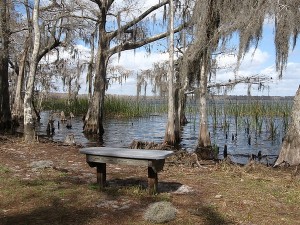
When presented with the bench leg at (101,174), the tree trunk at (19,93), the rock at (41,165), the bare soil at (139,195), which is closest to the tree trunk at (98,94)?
the tree trunk at (19,93)

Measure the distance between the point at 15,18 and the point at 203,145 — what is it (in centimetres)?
1069

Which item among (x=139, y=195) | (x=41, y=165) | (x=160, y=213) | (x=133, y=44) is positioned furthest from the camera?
(x=133, y=44)

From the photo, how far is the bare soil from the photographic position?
459 cm

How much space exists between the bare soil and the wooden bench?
0.70 feet

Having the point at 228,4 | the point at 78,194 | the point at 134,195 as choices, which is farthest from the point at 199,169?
the point at 228,4

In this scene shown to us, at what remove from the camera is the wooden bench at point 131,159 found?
204 inches

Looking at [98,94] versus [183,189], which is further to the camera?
[98,94]

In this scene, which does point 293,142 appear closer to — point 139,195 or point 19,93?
point 139,195

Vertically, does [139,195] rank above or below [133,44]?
below

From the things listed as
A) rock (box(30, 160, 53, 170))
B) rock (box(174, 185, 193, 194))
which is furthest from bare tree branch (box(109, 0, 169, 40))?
rock (box(174, 185, 193, 194))

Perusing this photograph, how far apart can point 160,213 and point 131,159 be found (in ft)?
3.53

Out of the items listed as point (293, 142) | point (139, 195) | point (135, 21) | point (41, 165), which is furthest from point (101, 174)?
point (135, 21)

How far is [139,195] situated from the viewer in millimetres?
5461

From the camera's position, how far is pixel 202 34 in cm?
1110
